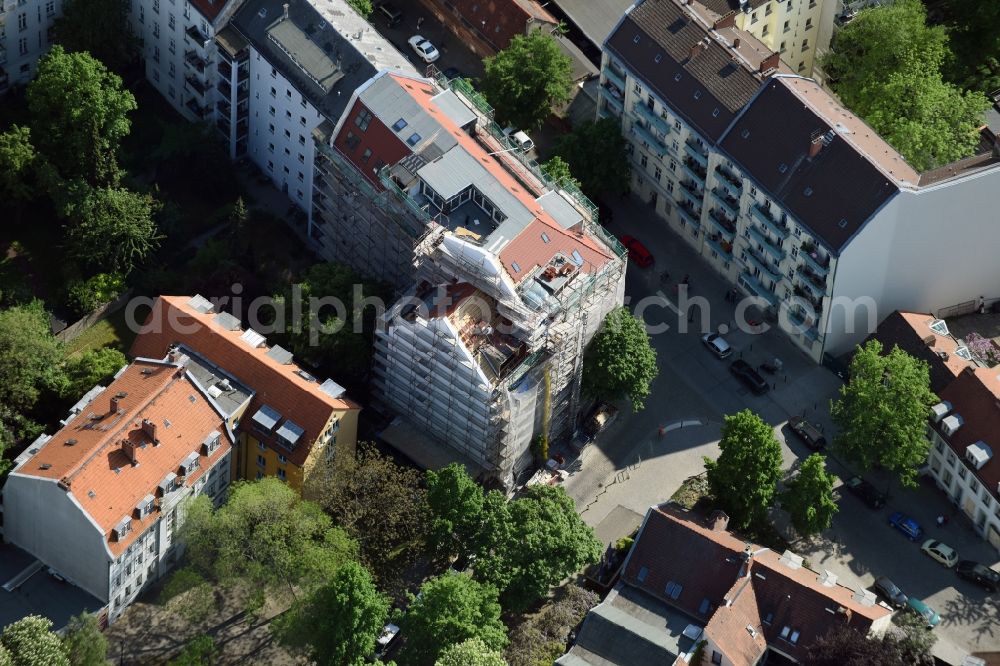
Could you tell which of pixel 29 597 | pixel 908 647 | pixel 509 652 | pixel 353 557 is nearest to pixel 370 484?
pixel 353 557

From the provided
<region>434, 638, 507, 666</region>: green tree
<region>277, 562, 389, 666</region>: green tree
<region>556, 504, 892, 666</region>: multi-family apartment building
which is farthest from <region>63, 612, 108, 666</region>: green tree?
<region>556, 504, 892, 666</region>: multi-family apartment building

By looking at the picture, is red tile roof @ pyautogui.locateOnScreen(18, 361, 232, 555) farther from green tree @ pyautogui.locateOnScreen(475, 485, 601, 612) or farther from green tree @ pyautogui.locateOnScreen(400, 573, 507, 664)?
green tree @ pyautogui.locateOnScreen(475, 485, 601, 612)

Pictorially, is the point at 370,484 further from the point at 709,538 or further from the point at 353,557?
the point at 709,538

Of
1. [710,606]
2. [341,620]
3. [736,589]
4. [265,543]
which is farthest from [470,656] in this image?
[736,589]

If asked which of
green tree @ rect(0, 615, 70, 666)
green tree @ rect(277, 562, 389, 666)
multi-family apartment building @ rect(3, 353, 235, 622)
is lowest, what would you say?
green tree @ rect(0, 615, 70, 666)

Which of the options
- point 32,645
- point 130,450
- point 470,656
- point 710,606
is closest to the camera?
point 32,645

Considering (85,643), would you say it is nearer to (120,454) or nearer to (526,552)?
(120,454)
